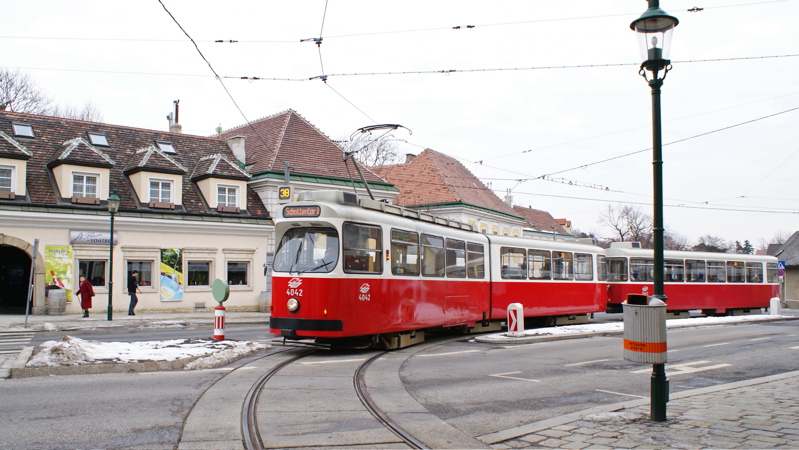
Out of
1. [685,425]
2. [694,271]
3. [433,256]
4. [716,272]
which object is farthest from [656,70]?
[716,272]

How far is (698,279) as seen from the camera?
30.2 meters

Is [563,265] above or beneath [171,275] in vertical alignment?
above

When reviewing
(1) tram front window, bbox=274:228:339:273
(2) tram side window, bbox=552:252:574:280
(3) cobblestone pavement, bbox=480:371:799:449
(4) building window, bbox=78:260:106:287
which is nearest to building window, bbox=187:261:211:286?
(4) building window, bbox=78:260:106:287

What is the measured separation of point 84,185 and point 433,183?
25.3 metres

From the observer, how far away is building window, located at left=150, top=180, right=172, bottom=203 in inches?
1116

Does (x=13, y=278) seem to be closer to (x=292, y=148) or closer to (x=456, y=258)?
(x=292, y=148)

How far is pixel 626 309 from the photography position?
7.57 metres

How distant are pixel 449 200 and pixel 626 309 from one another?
37651mm

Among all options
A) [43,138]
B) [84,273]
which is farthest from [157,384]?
→ [43,138]

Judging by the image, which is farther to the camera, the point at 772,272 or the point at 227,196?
the point at 772,272

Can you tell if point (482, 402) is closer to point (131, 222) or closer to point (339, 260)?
point (339, 260)

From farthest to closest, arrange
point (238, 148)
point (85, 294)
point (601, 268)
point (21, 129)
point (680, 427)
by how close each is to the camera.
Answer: point (238, 148) → point (21, 129) → point (601, 268) → point (85, 294) → point (680, 427)

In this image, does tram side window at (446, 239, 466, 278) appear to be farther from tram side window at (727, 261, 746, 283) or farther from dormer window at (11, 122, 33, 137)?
tram side window at (727, 261, 746, 283)

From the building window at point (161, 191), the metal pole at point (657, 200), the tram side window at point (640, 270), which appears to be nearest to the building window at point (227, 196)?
the building window at point (161, 191)
